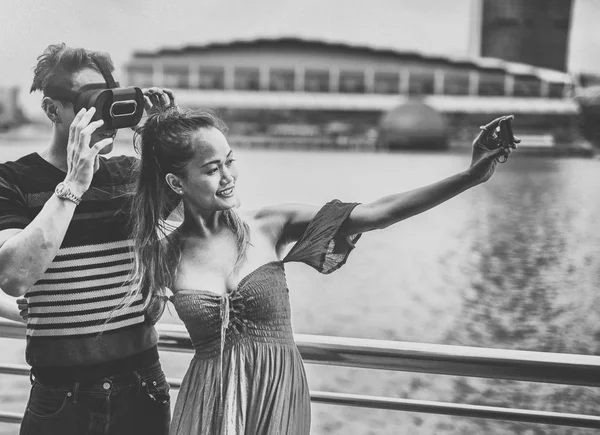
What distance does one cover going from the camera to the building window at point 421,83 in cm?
3962

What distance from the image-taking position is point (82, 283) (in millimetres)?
1250

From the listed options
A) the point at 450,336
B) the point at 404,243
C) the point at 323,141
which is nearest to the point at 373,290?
the point at 450,336

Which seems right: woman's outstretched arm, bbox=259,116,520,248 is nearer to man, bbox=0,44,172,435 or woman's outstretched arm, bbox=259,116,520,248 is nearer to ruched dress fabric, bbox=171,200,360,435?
ruched dress fabric, bbox=171,200,360,435

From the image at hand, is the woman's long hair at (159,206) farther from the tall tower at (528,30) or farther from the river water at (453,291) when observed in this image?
the tall tower at (528,30)

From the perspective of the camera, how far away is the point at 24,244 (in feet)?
3.59

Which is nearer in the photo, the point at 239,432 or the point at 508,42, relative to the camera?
the point at 239,432

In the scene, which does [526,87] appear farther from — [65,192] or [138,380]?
[65,192]

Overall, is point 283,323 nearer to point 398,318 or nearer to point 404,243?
point 398,318

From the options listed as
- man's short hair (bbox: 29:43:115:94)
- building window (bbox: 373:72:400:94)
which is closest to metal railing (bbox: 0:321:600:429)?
man's short hair (bbox: 29:43:115:94)

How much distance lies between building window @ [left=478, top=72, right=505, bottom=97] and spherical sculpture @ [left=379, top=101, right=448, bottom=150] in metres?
11.9

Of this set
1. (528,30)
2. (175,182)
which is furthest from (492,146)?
(528,30)

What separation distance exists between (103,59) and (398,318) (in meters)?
9.46

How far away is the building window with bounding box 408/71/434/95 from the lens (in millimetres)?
39625

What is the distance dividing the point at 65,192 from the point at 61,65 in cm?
24
